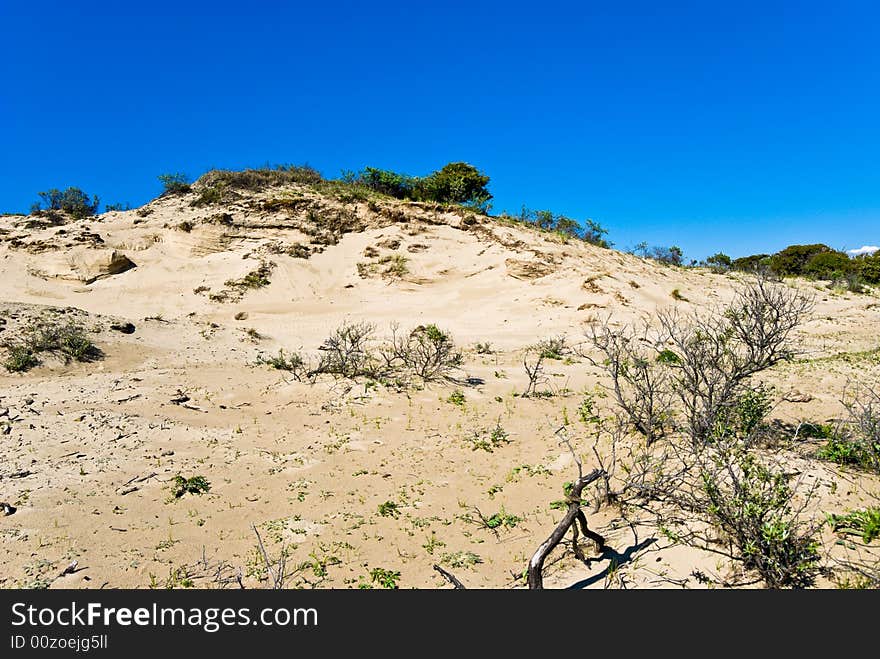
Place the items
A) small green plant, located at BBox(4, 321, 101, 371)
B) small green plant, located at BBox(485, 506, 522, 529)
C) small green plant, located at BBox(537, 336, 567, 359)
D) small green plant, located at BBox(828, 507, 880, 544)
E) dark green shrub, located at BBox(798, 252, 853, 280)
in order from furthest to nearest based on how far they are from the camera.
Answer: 1. dark green shrub, located at BBox(798, 252, 853, 280)
2. small green plant, located at BBox(537, 336, 567, 359)
3. small green plant, located at BBox(4, 321, 101, 371)
4. small green plant, located at BBox(485, 506, 522, 529)
5. small green plant, located at BBox(828, 507, 880, 544)

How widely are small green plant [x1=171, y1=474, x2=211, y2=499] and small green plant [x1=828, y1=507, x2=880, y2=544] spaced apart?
5779 mm

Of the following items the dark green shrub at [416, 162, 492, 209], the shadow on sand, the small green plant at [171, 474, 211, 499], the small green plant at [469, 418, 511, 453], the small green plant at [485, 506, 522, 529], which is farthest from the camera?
the dark green shrub at [416, 162, 492, 209]

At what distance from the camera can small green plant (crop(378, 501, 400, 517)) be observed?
16.0 feet

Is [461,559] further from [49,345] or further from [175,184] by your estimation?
[175,184]

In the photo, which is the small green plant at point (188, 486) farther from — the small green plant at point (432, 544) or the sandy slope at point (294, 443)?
the small green plant at point (432, 544)

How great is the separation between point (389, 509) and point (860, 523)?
384 centimetres

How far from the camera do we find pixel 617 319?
15.0 metres

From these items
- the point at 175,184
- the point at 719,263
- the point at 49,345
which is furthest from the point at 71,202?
the point at 719,263

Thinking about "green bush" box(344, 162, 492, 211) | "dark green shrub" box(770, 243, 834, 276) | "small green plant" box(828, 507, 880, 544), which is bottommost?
"small green plant" box(828, 507, 880, 544)

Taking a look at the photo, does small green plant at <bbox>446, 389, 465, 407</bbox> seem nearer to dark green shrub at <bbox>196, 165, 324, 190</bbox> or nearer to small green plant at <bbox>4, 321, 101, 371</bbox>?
small green plant at <bbox>4, 321, 101, 371</bbox>

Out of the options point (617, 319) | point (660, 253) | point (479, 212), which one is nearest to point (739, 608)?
point (617, 319)

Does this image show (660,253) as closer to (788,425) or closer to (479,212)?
(479,212)

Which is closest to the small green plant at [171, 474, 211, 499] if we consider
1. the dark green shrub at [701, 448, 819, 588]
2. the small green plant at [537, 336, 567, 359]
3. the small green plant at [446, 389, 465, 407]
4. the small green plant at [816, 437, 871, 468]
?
the small green plant at [446, 389, 465, 407]

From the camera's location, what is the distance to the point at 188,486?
538 cm
